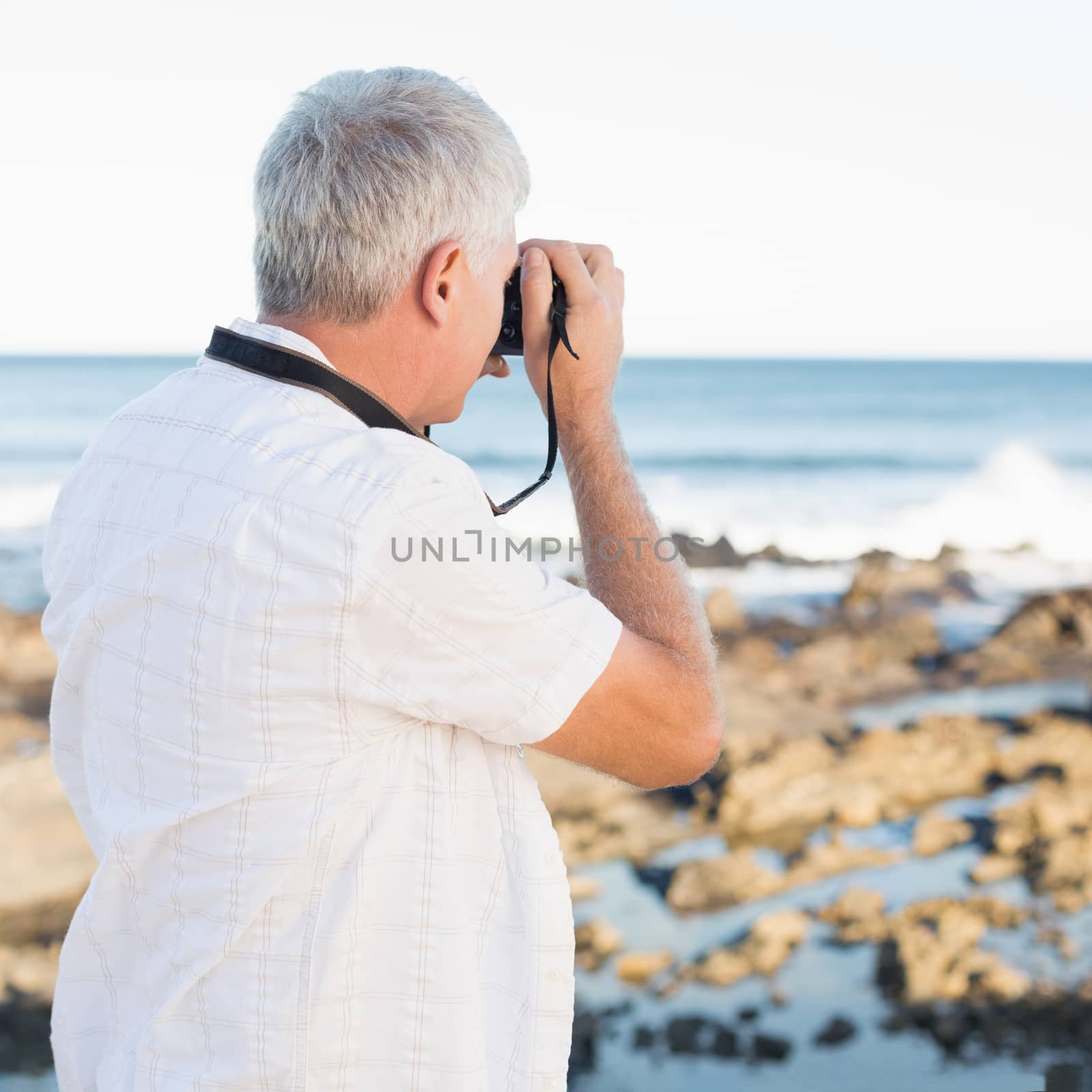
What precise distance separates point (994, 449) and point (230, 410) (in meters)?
24.2

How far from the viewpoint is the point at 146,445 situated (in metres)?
1.08

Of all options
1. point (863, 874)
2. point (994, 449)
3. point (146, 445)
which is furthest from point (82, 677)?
point (994, 449)

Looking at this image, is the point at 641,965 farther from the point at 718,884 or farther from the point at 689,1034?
the point at 718,884

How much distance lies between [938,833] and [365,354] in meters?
3.57

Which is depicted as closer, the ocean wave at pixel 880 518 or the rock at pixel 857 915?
the rock at pixel 857 915

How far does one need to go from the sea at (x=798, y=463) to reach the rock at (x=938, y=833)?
175 centimetres

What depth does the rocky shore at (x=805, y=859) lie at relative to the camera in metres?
3.04

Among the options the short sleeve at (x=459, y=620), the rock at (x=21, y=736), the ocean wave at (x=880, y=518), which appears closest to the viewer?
the short sleeve at (x=459, y=620)

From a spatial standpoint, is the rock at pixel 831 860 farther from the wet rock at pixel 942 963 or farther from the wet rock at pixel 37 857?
the wet rock at pixel 37 857

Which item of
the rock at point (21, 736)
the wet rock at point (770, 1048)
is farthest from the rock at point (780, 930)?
the rock at point (21, 736)

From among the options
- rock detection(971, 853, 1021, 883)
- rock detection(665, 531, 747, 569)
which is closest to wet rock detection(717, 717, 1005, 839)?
rock detection(971, 853, 1021, 883)

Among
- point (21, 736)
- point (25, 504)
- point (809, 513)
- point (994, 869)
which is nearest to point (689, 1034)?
point (994, 869)

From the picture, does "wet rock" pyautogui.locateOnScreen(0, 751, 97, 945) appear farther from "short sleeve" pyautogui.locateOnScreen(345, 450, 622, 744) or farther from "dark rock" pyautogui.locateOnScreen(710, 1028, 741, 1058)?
"short sleeve" pyautogui.locateOnScreen(345, 450, 622, 744)

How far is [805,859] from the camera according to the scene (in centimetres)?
391
